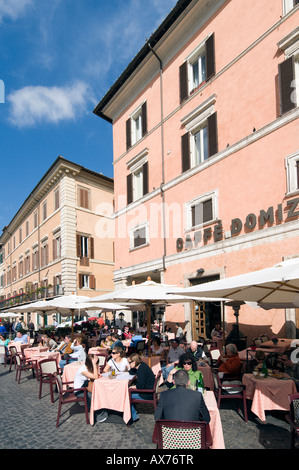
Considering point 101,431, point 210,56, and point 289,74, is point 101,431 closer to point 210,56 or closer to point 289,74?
point 289,74

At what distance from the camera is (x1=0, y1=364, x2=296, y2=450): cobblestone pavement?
496 centimetres

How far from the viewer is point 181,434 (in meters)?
3.47

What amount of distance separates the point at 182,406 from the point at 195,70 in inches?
659

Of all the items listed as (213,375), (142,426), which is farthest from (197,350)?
(142,426)

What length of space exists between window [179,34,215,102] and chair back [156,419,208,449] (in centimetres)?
1531

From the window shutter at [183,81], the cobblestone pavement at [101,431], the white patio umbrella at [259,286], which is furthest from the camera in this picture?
the window shutter at [183,81]

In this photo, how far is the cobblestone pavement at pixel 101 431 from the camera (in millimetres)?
4957

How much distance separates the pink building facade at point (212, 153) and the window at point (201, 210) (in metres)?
0.05

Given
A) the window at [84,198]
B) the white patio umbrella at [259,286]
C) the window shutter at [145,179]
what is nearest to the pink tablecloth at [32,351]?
the white patio umbrella at [259,286]

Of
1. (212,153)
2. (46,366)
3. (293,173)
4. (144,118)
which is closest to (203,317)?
(212,153)

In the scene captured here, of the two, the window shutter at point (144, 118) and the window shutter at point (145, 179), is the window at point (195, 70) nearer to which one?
the window shutter at point (144, 118)

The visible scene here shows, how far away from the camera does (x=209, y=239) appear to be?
47.8 feet

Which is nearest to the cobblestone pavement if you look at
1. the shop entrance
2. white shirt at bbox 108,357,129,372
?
white shirt at bbox 108,357,129,372
